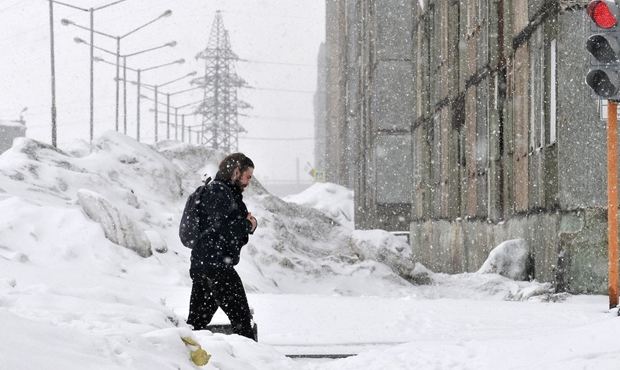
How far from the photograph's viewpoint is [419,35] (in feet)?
92.4

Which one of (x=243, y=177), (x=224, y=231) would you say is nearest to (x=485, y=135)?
(x=243, y=177)

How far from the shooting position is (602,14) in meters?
8.45

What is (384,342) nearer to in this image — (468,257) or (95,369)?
(95,369)

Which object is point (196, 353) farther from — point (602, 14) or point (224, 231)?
point (602, 14)

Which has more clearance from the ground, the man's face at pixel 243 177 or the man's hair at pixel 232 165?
the man's hair at pixel 232 165

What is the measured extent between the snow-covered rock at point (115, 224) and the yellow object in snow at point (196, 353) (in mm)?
10939

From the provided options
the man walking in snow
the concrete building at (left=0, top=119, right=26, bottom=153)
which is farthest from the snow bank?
the concrete building at (left=0, top=119, right=26, bottom=153)

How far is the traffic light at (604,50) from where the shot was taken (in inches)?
330

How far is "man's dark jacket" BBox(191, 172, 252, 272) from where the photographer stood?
6.04m

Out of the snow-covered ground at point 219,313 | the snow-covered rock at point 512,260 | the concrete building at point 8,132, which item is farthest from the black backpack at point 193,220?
the concrete building at point 8,132

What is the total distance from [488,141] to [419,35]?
1101 cm

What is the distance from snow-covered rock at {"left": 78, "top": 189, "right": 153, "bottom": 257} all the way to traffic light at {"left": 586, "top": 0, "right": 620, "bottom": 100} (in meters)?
9.51

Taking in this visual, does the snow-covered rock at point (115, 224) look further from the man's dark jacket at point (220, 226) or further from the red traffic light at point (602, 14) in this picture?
the man's dark jacket at point (220, 226)

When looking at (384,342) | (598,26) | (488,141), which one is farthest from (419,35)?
(384,342)
